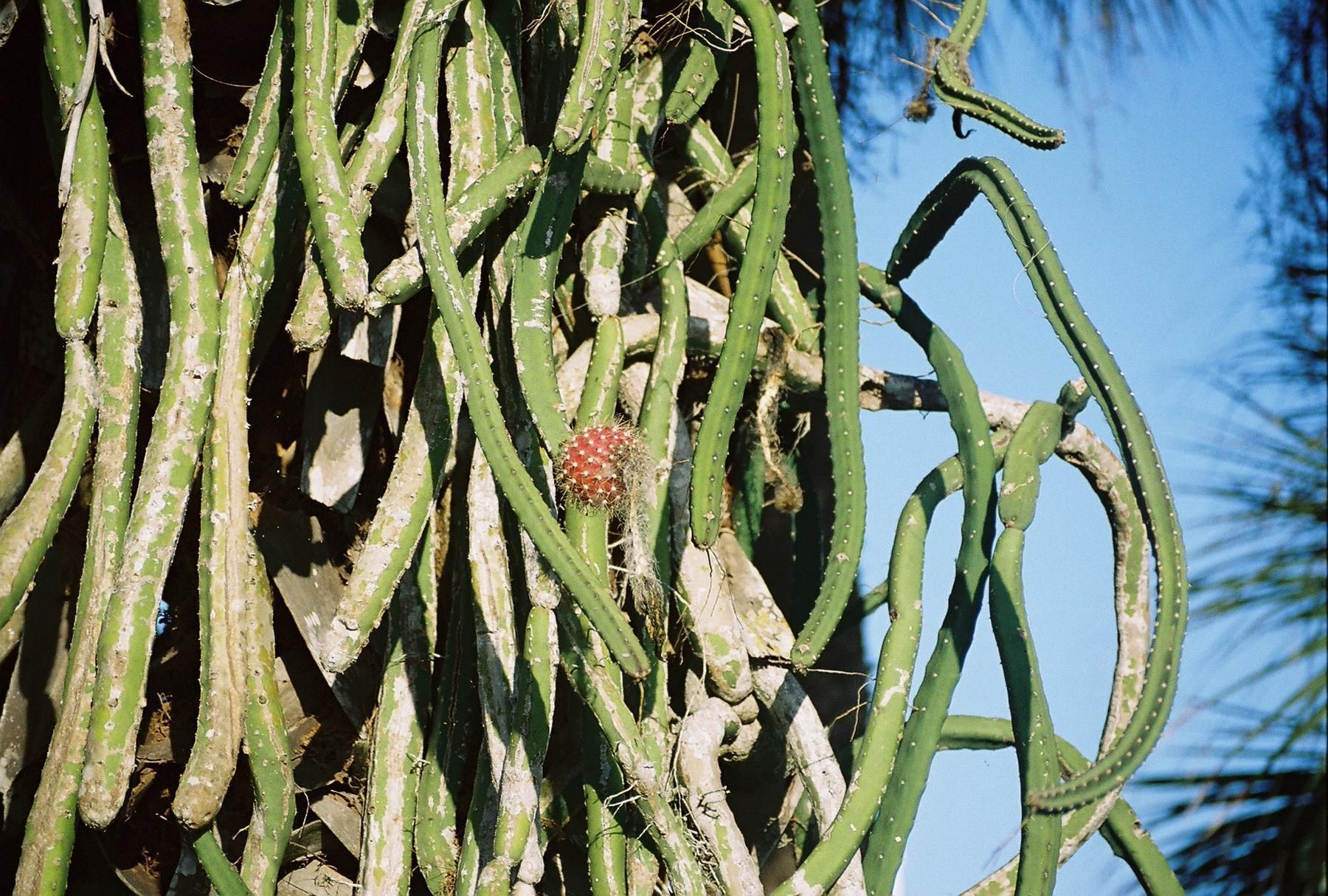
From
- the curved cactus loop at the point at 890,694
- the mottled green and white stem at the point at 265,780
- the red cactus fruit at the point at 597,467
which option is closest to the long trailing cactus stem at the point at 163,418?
the mottled green and white stem at the point at 265,780

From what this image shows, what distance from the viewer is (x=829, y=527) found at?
8.61ft

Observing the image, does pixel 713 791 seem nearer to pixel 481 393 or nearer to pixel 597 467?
pixel 597 467

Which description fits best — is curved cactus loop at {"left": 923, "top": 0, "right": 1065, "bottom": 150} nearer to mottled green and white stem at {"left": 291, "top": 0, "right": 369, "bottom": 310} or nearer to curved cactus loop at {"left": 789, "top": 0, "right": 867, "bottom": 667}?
curved cactus loop at {"left": 789, "top": 0, "right": 867, "bottom": 667}

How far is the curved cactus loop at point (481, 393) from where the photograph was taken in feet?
4.86

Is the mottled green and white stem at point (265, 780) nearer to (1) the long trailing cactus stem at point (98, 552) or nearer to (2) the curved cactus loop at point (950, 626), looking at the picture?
(1) the long trailing cactus stem at point (98, 552)

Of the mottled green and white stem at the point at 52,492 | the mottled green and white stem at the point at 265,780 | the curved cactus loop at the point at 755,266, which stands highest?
the curved cactus loop at the point at 755,266

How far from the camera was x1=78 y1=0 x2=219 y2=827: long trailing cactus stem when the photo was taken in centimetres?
167

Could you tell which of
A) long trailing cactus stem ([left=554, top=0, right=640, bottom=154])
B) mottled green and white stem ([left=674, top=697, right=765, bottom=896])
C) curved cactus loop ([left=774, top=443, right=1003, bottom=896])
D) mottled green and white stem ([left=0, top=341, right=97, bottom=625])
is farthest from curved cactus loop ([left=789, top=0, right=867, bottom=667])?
mottled green and white stem ([left=0, top=341, right=97, bottom=625])

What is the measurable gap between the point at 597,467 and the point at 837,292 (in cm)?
62

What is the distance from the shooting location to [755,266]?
6.15 ft

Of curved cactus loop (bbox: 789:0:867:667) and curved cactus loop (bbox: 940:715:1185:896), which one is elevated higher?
curved cactus loop (bbox: 789:0:867:667)

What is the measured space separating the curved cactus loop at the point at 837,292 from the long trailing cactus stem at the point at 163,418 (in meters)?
0.90

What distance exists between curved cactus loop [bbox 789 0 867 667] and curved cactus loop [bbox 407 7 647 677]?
1.52 ft

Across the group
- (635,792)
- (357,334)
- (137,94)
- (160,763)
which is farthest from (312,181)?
(160,763)
